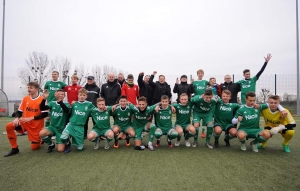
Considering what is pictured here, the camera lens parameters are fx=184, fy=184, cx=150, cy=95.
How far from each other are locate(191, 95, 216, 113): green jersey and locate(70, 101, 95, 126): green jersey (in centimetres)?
278

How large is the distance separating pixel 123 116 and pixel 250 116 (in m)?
3.17

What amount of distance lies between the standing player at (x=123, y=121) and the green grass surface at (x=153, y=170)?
1.61 ft

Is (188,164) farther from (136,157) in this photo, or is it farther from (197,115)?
(197,115)

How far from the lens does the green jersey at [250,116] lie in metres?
4.48

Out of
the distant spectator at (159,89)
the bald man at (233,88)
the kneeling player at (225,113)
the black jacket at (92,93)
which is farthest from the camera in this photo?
the distant spectator at (159,89)

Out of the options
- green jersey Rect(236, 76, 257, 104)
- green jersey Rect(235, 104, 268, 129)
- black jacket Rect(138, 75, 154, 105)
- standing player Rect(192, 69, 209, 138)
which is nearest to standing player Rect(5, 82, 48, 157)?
black jacket Rect(138, 75, 154, 105)

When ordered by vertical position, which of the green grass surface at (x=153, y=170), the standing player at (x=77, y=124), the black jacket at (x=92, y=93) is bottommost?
the green grass surface at (x=153, y=170)

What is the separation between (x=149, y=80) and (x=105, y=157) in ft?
10.4

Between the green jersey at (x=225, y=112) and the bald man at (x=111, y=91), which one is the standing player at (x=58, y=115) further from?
the green jersey at (x=225, y=112)

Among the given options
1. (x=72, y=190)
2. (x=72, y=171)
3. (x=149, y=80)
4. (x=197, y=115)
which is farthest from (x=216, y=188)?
(x=149, y=80)

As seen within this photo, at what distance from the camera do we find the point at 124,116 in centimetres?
484

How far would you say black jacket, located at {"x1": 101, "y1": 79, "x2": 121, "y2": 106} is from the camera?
5945 mm

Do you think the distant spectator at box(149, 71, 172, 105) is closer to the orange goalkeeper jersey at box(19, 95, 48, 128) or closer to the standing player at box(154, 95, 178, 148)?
the standing player at box(154, 95, 178, 148)

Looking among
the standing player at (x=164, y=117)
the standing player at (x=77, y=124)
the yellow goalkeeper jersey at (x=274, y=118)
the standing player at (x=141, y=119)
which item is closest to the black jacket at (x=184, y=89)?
the standing player at (x=164, y=117)
